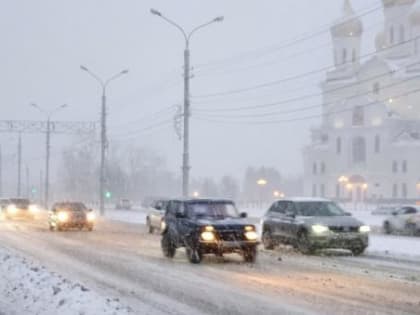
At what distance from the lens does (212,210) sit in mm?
21891

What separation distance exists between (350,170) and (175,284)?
94.9 metres

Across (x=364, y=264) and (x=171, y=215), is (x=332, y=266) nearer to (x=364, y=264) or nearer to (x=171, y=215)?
(x=364, y=264)

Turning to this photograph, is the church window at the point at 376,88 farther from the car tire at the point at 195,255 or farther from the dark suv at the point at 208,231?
the car tire at the point at 195,255

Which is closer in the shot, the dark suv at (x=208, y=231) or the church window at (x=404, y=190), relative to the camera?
the dark suv at (x=208, y=231)

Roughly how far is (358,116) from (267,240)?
281 feet

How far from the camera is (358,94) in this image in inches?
4338

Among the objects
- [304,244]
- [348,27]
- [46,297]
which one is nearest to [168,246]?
[304,244]

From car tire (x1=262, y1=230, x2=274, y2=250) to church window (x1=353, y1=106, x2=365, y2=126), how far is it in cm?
8478

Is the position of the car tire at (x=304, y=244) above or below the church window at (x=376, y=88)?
below

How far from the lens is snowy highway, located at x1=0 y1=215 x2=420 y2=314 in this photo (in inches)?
500

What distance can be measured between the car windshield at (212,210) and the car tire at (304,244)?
278 cm

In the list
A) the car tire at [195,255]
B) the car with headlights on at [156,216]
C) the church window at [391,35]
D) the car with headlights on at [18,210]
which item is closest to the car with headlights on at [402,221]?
the car with headlights on at [156,216]

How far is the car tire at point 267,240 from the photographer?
86.2 ft

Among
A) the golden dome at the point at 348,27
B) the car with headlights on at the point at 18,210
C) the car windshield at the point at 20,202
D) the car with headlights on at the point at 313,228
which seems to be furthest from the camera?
the golden dome at the point at 348,27
